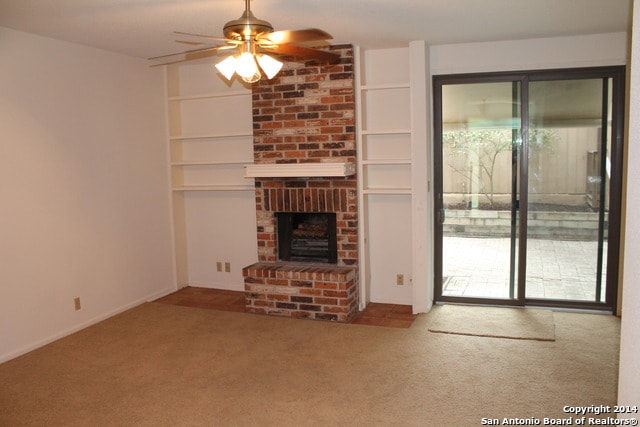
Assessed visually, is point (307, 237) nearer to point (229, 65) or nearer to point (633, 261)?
point (229, 65)

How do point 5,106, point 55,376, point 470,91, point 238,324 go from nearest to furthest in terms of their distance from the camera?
point 55,376
point 5,106
point 238,324
point 470,91

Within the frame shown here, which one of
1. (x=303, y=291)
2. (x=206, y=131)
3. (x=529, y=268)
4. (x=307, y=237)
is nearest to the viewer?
(x=303, y=291)

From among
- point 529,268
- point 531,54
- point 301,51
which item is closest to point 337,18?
point 301,51

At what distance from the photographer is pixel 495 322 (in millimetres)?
4461

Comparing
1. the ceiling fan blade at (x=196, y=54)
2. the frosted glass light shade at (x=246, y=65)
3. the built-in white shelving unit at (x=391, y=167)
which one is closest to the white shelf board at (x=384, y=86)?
the built-in white shelving unit at (x=391, y=167)

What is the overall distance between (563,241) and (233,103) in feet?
11.6

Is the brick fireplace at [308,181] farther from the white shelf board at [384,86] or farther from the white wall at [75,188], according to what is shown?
the white wall at [75,188]

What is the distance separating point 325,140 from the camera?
189 inches

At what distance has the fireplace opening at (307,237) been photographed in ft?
16.5

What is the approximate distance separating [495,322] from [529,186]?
131 cm

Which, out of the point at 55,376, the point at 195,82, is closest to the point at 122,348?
the point at 55,376

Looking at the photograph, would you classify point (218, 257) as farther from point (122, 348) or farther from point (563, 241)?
point (563, 241)

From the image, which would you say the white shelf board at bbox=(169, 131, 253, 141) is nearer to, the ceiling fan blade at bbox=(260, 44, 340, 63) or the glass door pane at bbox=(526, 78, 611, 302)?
the ceiling fan blade at bbox=(260, 44, 340, 63)

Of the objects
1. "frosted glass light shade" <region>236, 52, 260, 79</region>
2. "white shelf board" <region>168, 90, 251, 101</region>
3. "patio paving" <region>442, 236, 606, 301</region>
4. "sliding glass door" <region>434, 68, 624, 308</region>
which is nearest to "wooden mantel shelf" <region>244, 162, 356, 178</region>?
"white shelf board" <region>168, 90, 251, 101</region>
